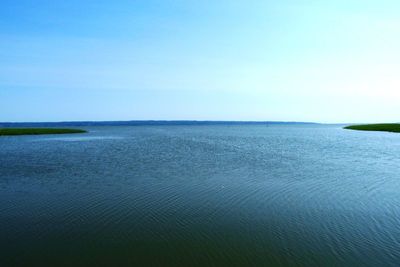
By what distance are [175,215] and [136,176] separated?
11.0m

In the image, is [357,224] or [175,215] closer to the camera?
[357,224]

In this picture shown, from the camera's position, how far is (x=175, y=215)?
15.1 meters

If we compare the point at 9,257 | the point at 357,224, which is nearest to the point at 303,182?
the point at 357,224

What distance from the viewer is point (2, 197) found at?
61.6 ft

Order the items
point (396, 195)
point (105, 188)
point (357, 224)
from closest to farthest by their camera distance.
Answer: point (357, 224), point (396, 195), point (105, 188)

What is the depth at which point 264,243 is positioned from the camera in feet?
38.6

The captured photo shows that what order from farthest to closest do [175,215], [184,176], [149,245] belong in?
[184,176]
[175,215]
[149,245]

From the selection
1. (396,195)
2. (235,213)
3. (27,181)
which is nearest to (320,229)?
(235,213)

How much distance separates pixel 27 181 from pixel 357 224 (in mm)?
23059

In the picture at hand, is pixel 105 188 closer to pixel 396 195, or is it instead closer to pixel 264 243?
pixel 264 243

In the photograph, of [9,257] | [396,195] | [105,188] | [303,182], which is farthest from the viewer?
[303,182]

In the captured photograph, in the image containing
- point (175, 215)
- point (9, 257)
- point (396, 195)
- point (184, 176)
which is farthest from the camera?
point (184, 176)

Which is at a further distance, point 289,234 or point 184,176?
point 184,176

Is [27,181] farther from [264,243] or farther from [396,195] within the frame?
[396,195]
